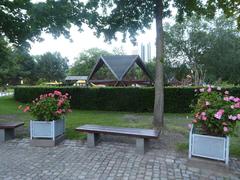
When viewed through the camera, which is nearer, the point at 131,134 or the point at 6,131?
the point at 131,134

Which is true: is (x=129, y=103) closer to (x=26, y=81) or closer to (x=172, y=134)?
(x=172, y=134)

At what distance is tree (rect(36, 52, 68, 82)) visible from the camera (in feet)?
191

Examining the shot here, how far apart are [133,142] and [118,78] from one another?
1270cm

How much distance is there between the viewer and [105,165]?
458cm

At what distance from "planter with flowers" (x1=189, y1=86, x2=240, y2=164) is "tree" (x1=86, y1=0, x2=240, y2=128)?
2.95 metres

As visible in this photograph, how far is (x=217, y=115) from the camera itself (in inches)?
167

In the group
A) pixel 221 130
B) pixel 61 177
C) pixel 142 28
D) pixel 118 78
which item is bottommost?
pixel 61 177

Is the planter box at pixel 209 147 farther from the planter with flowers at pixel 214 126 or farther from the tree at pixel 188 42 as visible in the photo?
the tree at pixel 188 42

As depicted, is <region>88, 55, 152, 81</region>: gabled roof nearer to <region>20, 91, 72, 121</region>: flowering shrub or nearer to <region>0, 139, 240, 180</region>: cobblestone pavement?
<region>20, 91, 72, 121</region>: flowering shrub

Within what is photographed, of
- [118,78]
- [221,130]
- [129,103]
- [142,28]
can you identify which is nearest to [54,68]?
[118,78]

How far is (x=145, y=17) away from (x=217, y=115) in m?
4.52

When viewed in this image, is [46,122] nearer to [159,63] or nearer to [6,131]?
[6,131]

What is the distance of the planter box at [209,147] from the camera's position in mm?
4352

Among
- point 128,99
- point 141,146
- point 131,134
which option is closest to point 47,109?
point 131,134
